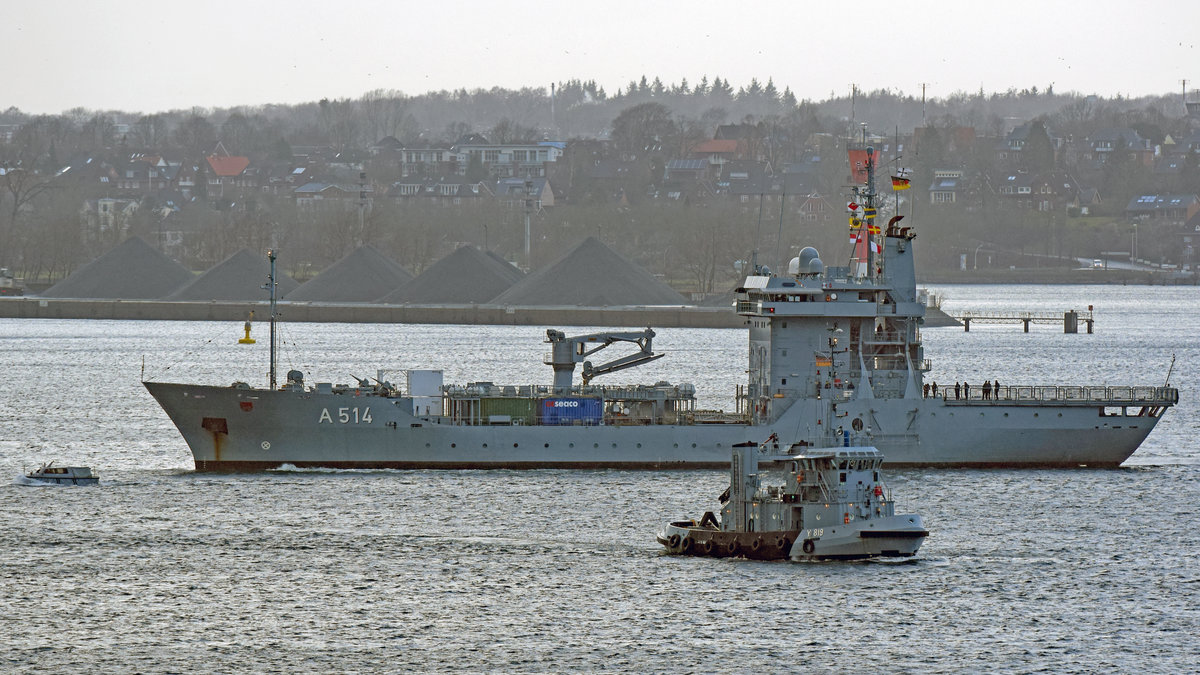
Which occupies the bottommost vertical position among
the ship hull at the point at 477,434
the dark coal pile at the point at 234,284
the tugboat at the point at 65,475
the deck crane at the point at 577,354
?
the tugboat at the point at 65,475

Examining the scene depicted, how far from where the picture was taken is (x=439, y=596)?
46062mm

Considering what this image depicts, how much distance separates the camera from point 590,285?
17750 cm

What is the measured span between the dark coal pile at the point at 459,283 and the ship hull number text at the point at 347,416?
397ft

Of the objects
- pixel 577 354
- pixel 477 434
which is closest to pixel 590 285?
pixel 577 354

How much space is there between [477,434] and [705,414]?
9048 millimetres

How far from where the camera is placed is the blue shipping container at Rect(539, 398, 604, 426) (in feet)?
208

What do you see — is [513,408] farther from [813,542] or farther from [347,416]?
[813,542]

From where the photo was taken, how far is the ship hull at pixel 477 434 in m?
62.8

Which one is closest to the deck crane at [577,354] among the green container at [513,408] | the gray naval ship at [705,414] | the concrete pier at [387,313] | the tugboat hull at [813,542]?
the gray naval ship at [705,414]

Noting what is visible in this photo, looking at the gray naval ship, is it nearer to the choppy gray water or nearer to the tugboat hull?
the choppy gray water

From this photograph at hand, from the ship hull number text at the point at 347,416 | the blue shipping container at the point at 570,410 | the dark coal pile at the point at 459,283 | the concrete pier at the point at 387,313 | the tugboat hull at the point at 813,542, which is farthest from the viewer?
the dark coal pile at the point at 459,283

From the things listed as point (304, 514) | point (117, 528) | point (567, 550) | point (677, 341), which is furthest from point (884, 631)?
point (677, 341)

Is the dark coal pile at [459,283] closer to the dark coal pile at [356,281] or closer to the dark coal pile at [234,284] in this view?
the dark coal pile at [356,281]

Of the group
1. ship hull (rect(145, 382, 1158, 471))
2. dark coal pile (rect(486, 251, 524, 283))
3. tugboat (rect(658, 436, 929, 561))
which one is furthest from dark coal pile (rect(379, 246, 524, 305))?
tugboat (rect(658, 436, 929, 561))
